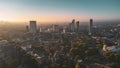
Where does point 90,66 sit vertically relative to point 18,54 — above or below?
below

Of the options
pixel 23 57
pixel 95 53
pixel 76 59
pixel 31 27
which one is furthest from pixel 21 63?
pixel 31 27

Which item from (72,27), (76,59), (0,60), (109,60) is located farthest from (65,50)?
(72,27)

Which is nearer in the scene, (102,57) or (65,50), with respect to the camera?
(102,57)

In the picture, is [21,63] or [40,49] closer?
[21,63]

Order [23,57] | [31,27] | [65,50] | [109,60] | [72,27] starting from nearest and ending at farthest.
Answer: [23,57], [109,60], [65,50], [31,27], [72,27]

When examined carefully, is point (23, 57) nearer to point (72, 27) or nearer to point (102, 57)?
point (102, 57)

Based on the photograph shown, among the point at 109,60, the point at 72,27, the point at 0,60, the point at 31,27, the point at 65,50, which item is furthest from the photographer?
the point at 72,27

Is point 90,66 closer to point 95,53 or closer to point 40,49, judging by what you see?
point 95,53

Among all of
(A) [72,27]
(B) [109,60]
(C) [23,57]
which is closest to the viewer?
(C) [23,57]

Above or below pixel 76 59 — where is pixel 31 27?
above
